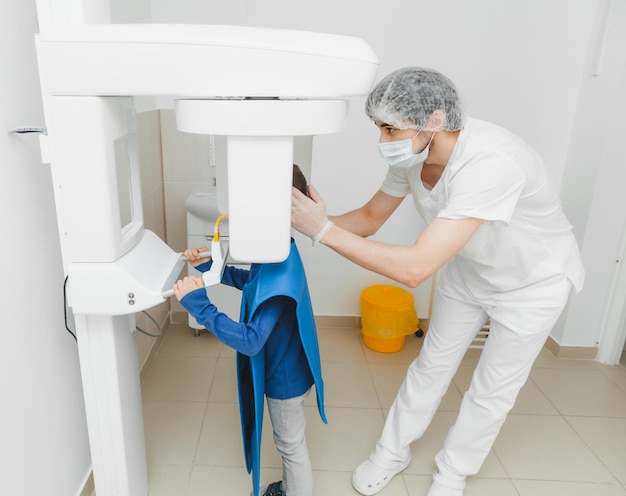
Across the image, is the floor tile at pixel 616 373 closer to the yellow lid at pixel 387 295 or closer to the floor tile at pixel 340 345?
the yellow lid at pixel 387 295

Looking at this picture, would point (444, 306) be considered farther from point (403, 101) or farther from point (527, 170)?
Answer: point (403, 101)

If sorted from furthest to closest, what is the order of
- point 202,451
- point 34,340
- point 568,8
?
point 568,8 < point 202,451 < point 34,340

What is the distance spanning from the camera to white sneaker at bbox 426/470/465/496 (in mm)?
1604

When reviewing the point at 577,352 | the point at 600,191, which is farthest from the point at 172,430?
the point at 600,191

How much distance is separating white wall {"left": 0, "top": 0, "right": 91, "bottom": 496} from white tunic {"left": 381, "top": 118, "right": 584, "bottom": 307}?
0.97 metres

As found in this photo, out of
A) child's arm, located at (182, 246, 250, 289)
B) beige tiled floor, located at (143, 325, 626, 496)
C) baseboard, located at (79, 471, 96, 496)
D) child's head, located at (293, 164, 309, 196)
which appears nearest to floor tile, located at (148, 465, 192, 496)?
beige tiled floor, located at (143, 325, 626, 496)

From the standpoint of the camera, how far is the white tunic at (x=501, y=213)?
1224 millimetres

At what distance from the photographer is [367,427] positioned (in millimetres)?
1955

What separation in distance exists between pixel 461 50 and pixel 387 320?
51.6 inches

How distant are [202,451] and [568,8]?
2.43 m

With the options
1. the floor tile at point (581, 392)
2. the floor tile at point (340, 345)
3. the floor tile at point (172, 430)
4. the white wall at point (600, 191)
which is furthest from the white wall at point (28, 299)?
the white wall at point (600, 191)

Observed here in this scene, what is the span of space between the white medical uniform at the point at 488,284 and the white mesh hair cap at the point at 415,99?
0.10 metres

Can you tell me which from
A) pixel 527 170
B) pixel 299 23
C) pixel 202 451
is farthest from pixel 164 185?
pixel 527 170

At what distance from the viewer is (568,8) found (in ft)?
7.55
